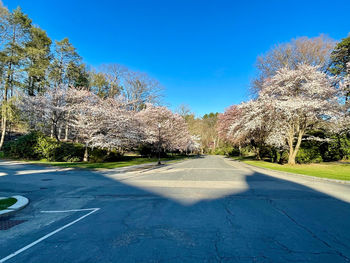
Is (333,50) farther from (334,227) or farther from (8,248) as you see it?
(8,248)

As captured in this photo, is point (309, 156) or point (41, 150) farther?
point (309, 156)

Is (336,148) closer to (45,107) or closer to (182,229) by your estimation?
(182,229)

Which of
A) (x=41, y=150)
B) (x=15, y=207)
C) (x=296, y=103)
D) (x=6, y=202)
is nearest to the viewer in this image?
(x=15, y=207)

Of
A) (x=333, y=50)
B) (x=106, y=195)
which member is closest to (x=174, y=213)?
(x=106, y=195)

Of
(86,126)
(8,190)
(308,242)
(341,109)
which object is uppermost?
(341,109)

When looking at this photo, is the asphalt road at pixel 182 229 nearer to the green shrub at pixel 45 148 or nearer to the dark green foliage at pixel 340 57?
the green shrub at pixel 45 148

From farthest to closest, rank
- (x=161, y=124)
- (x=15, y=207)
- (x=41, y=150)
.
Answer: (x=161, y=124) < (x=41, y=150) < (x=15, y=207)

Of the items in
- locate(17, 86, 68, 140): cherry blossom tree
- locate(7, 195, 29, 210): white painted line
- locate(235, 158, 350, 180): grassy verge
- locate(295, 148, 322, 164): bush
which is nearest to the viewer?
locate(7, 195, 29, 210): white painted line

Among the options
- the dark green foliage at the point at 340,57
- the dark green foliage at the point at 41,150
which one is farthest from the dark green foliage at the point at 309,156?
the dark green foliage at the point at 41,150

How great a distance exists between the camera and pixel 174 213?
4941 mm

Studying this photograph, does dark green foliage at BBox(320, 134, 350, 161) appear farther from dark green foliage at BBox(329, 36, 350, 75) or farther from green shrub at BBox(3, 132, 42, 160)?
green shrub at BBox(3, 132, 42, 160)

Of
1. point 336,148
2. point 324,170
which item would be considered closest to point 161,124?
point 324,170

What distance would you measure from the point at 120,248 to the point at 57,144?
21.8m

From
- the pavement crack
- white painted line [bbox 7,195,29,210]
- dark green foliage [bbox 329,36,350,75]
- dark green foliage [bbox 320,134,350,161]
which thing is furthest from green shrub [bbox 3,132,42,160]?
dark green foliage [bbox 329,36,350,75]
